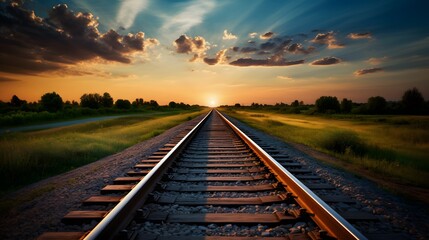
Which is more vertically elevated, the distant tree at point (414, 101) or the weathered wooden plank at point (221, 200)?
the distant tree at point (414, 101)

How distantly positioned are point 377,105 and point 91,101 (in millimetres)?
68849

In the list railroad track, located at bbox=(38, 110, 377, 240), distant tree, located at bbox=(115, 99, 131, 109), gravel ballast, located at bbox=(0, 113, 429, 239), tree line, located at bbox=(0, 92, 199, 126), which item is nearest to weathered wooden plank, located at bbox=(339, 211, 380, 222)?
railroad track, located at bbox=(38, 110, 377, 240)

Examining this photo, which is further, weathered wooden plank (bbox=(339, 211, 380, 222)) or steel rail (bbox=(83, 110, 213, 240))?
weathered wooden plank (bbox=(339, 211, 380, 222))

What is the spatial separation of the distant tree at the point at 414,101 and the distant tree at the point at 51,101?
213 feet

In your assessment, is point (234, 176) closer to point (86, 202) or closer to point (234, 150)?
point (86, 202)

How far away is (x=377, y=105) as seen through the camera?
4819 cm

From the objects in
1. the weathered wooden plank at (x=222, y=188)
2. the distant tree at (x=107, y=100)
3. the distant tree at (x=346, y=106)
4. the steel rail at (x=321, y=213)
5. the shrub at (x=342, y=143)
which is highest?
the distant tree at (x=107, y=100)

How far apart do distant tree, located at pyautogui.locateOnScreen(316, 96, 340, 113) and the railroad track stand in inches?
2282

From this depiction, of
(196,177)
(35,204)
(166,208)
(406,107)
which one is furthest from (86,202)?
(406,107)

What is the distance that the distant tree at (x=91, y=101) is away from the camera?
221ft

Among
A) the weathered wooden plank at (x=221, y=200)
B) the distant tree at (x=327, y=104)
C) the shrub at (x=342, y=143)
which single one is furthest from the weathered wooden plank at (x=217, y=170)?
the distant tree at (x=327, y=104)

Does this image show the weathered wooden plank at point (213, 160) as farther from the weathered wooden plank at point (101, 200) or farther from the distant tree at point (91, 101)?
the distant tree at point (91, 101)

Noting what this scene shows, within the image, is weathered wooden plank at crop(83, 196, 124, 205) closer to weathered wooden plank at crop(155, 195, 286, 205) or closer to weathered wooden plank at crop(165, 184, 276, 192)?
weathered wooden plank at crop(155, 195, 286, 205)

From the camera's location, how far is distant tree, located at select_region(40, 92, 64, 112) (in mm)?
45156
